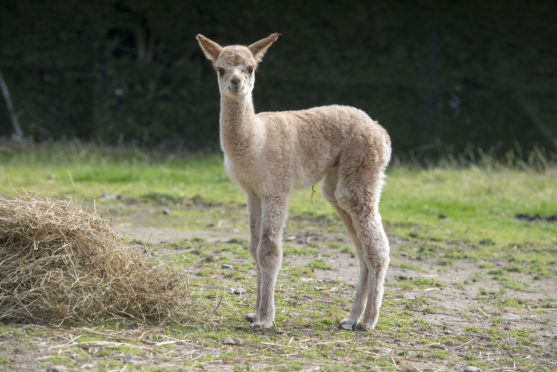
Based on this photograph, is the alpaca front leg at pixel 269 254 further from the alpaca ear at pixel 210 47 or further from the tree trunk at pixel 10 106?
Answer: the tree trunk at pixel 10 106

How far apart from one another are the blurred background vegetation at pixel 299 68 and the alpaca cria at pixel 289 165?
694 cm

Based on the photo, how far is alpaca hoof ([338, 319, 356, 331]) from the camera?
5078 mm

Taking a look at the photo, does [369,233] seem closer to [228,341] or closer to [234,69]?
[228,341]

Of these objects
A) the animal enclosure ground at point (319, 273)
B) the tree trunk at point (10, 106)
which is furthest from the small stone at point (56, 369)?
the tree trunk at point (10, 106)

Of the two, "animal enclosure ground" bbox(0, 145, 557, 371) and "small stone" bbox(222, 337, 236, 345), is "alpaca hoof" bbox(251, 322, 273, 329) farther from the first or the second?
"small stone" bbox(222, 337, 236, 345)

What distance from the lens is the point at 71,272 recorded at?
4871mm

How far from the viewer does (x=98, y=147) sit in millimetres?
11984

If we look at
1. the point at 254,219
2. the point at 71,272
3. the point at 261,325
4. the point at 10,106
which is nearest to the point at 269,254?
the point at 254,219

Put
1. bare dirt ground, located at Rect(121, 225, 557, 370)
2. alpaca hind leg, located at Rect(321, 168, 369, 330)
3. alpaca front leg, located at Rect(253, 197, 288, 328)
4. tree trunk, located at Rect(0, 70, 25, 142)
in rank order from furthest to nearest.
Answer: tree trunk, located at Rect(0, 70, 25, 142) < bare dirt ground, located at Rect(121, 225, 557, 370) < alpaca hind leg, located at Rect(321, 168, 369, 330) < alpaca front leg, located at Rect(253, 197, 288, 328)

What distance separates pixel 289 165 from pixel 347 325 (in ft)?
4.05

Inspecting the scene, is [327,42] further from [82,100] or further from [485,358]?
[485,358]

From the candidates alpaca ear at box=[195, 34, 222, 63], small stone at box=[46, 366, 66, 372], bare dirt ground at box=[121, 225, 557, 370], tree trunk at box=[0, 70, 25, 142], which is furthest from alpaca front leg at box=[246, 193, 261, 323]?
tree trunk at box=[0, 70, 25, 142]

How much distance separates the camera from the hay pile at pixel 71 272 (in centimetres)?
461

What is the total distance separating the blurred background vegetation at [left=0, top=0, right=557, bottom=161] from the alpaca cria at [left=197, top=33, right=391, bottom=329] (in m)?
6.94
